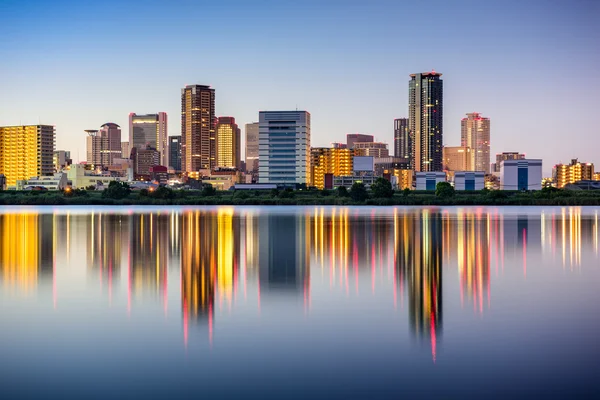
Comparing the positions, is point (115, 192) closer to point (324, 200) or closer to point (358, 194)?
point (324, 200)

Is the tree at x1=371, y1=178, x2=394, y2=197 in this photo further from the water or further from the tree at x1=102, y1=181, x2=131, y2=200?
the water

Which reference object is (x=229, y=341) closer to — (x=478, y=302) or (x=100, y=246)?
(x=478, y=302)

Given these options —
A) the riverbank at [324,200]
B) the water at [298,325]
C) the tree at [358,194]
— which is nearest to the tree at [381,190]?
the riverbank at [324,200]

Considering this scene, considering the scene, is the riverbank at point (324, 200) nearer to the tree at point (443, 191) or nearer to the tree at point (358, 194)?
the tree at point (358, 194)

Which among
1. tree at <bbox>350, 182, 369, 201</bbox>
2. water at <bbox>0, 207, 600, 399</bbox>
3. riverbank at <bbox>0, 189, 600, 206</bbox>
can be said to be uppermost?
tree at <bbox>350, 182, 369, 201</bbox>

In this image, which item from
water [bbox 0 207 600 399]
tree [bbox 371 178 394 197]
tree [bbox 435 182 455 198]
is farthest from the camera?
tree [bbox 435 182 455 198]

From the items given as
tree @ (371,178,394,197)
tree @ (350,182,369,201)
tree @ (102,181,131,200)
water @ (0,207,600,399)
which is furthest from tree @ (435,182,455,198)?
water @ (0,207,600,399)

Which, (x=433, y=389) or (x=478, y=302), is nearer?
(x=433, y=389)

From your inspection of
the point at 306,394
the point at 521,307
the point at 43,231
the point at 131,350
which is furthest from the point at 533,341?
the point at 43,231
